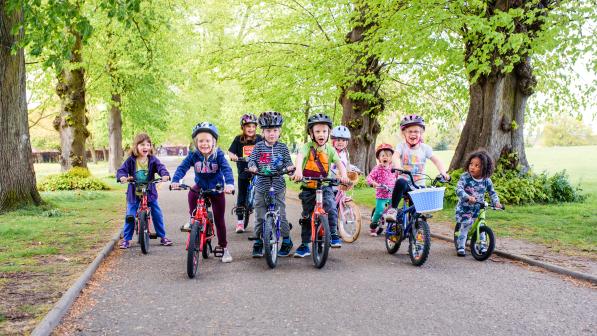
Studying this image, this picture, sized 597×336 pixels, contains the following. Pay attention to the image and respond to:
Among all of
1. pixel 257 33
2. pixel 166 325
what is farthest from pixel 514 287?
pixel 257 33

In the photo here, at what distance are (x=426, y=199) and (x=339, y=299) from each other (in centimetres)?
194

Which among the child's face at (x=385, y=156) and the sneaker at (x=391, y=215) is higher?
the child's face at (x=385, y=156)

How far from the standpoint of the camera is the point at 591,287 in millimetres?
5762

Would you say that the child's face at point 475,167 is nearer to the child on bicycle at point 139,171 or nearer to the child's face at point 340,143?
the child's face at point 340,143

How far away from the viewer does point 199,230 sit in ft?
20.5

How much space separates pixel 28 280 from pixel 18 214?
20.3ft

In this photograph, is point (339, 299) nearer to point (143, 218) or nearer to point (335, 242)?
point (335, 242)

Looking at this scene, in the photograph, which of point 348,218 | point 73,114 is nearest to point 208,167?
point 348,218

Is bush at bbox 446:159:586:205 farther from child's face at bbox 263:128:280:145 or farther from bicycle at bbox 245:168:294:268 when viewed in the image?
bicycle at bbox 245:168:294:268

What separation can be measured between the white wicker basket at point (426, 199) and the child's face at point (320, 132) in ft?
4.51

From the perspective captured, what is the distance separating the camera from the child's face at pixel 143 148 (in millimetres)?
7977

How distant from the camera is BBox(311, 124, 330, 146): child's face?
6832 millimetres

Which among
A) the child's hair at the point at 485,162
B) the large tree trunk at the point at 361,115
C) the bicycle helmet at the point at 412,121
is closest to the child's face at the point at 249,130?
the bicycle helmet at the point at 412,121

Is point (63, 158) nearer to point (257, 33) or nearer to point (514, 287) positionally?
point (257, 33)
